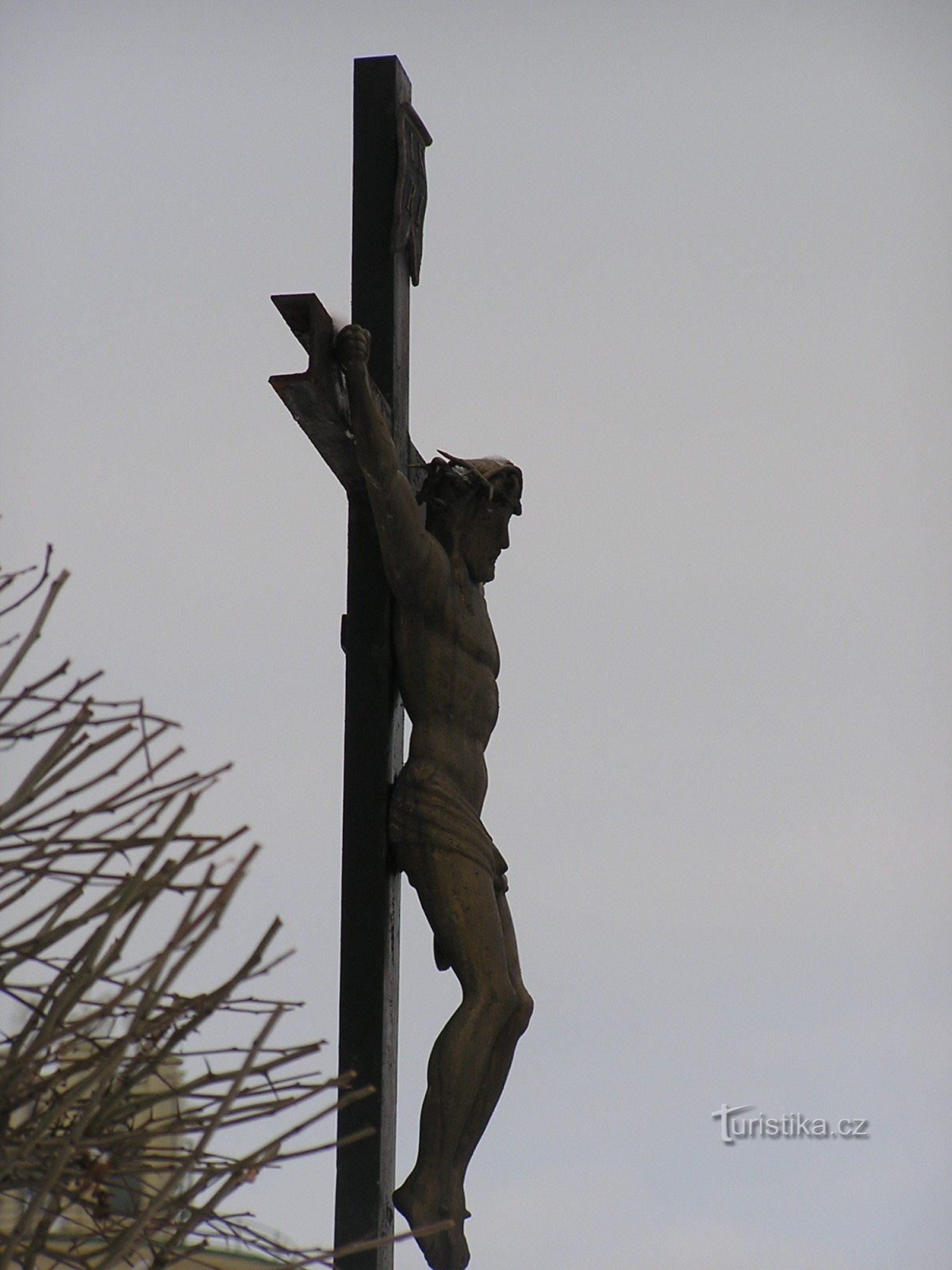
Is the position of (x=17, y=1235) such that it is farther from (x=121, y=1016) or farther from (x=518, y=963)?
(x=518, y=963)

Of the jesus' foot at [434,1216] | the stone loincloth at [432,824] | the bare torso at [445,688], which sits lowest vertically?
the jesus' foot at [434,1216]

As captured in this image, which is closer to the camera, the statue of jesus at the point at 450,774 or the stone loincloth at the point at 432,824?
the statue of jesus at the point at 450,774

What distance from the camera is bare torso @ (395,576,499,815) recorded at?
4.89 metres

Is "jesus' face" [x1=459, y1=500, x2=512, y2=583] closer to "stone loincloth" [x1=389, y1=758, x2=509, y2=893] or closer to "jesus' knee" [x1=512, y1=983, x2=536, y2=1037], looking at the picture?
"stone loincloth" [x1=389, y1=758, x2=509, y2=893]

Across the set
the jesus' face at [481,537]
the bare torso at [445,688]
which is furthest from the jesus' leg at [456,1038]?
the jesus' face at [481,537]

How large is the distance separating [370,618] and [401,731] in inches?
11.3

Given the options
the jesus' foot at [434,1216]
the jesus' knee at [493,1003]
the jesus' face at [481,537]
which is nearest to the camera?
the jesus' foot at [434,1216]

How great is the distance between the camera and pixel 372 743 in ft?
16.0

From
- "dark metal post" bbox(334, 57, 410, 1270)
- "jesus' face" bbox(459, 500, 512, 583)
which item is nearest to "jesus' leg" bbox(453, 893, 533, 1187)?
"dark metal post" bbox(334, 57, 410, 1270)

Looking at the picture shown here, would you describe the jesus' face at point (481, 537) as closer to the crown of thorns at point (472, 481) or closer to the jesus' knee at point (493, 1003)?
the crown of thorns at point (472, 481)

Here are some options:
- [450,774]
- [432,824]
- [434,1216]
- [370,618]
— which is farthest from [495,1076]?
[370,618]

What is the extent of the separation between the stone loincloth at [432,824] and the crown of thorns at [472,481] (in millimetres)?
674

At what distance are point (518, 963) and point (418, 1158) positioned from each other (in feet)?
1.62

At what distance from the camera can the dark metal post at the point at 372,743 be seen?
15.1ft
